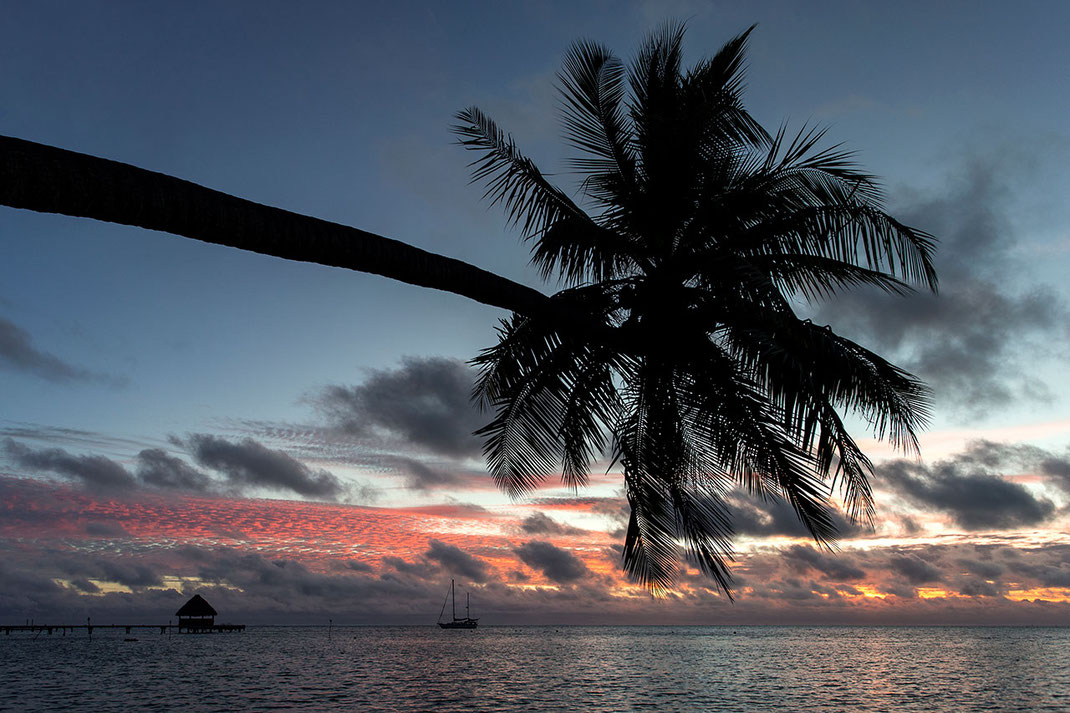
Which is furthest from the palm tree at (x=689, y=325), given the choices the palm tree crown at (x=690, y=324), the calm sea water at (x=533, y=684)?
the calm sea water at (x=533, y=684)

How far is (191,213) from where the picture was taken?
3.48m

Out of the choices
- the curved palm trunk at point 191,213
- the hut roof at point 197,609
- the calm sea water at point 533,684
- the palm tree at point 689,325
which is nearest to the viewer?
the curved palm trunk at point 191,213

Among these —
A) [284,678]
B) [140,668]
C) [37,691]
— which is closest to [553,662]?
[284,678]

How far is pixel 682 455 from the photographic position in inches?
415

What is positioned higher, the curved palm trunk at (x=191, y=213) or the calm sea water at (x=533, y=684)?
the curved palm trunk at (x=191, y=213)

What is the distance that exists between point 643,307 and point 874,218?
294 centimetres

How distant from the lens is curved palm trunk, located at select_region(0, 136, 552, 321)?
3.01 m

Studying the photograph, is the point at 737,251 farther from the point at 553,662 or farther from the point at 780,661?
the point at 780,661

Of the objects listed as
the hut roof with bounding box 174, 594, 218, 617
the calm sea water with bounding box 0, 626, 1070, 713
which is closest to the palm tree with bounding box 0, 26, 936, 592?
the calm sea water with bounding box 0, 626, 1070, 713

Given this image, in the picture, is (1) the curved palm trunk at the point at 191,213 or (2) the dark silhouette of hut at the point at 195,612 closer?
(1) the curved palm trunk at the point at 191,213

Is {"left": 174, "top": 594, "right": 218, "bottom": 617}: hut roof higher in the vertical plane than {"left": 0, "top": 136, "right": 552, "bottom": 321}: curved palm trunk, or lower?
lower

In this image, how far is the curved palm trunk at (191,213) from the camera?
9.88 ft

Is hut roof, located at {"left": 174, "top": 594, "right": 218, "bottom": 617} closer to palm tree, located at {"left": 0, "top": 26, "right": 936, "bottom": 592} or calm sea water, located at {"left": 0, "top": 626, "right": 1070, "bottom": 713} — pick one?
calm sea water, located at {"left": 0, "top": 626, "right": 1070, "bottom": 713}

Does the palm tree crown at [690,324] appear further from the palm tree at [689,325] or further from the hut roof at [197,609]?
the hut roof at [197,609]
